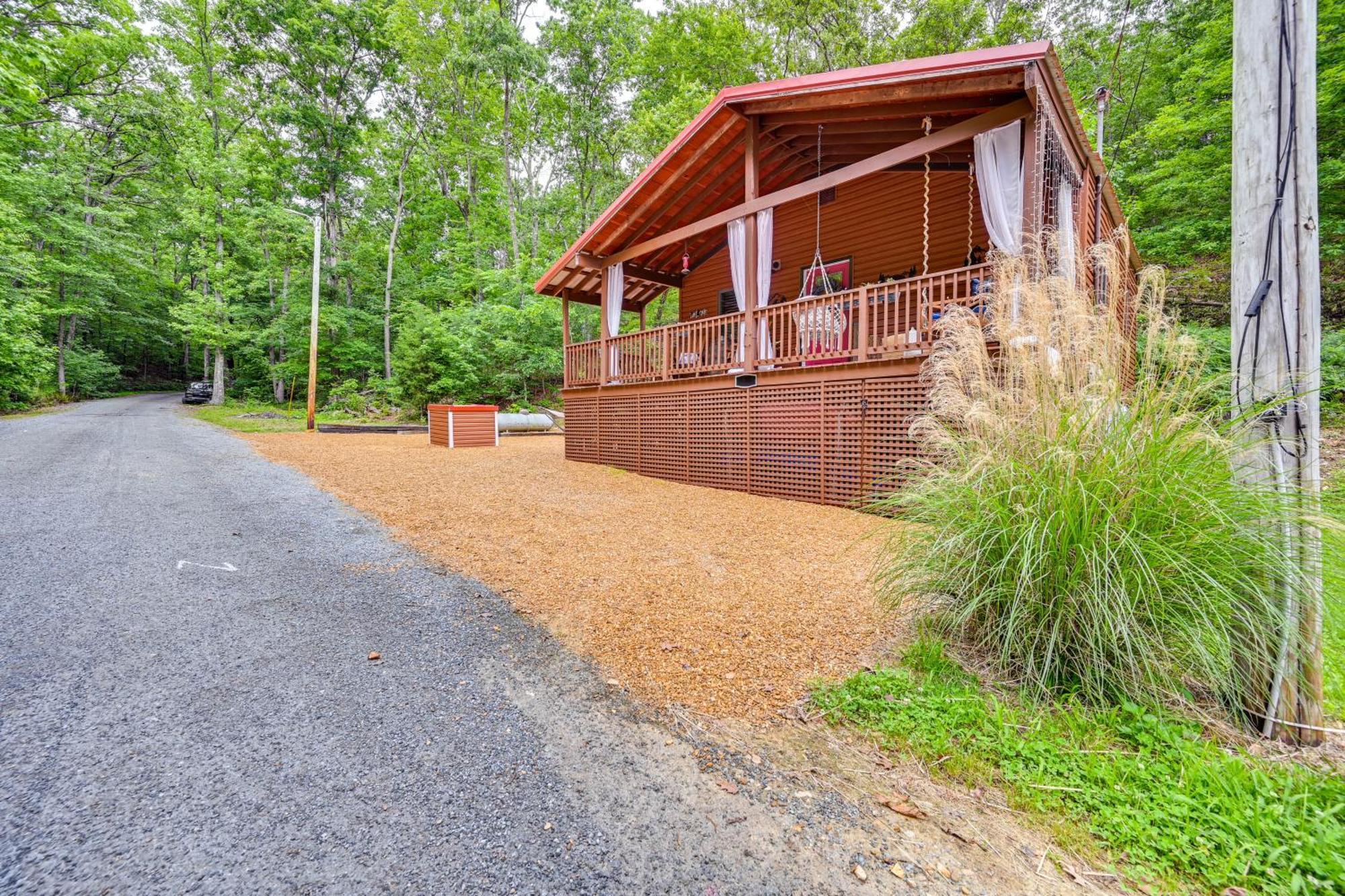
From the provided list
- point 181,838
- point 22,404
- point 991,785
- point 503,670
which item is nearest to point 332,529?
point 503,670

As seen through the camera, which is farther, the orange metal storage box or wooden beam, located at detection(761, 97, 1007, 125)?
the orange metal storage box

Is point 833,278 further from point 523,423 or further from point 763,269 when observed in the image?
point 523,423

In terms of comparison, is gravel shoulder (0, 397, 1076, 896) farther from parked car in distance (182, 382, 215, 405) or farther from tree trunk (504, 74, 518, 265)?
parked car in distance (182, 382, 215, 405)

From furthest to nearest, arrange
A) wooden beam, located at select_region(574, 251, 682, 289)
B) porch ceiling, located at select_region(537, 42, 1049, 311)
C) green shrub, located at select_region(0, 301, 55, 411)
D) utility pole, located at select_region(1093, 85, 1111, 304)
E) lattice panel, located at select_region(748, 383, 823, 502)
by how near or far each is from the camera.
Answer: green shrub, located at select_region(0, 301, 55, 411)
wooden beam, located at select_region(574, 251, 682, 289)
lattice panel, located at select_region(748, 383, 823, 502)
porch ceiling, located at select_region(537, 42, 1049, 311)
utility pole, located at select_region(1093, 85, 1111, 304)

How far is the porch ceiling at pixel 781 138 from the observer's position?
527 centimetres

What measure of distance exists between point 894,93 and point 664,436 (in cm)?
513

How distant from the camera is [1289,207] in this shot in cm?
185

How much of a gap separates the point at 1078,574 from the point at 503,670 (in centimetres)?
238

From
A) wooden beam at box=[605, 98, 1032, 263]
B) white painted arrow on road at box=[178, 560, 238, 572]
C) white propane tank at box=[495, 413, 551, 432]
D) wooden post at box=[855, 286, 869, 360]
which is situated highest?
wooden beam at box=[605, 98, 1032, 263]

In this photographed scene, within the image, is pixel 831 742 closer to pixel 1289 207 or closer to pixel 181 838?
pixel 181 838

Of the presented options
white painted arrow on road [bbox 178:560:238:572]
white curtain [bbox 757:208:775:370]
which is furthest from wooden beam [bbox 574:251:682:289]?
white painted arrow on road [bbox 178:560:238:572]

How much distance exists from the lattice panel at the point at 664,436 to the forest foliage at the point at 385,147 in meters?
11.1

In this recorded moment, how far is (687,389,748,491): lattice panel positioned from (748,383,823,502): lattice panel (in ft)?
0.59

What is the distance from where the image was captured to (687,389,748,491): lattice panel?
6969 millimetres
